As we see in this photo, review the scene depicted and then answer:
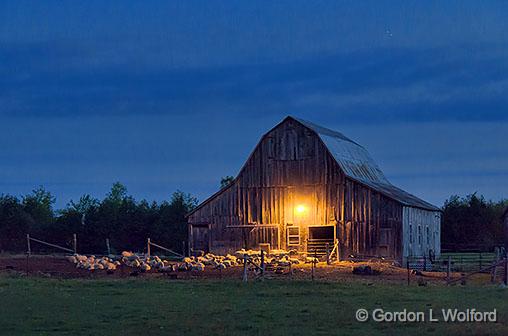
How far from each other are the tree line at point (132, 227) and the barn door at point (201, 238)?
17.9 m

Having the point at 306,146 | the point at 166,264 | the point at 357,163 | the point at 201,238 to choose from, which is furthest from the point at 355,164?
the point at 166,264

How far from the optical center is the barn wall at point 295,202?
50719 mm

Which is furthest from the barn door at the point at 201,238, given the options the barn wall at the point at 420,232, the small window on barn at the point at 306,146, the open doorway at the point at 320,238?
the barn wall at the point at 420,232

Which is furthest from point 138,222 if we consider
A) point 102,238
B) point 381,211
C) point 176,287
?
point 176,287

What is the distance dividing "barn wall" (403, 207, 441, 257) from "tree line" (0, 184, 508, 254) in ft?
44.9

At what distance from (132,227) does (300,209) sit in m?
28.1

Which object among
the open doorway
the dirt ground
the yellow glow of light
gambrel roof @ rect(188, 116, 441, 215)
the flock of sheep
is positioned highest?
gambrel roof @ rect(188, 116, 441, 215)

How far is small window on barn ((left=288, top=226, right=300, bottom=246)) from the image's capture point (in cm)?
5275

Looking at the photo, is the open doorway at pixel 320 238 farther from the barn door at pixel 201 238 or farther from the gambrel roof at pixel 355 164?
the barn door at pixel 201 238

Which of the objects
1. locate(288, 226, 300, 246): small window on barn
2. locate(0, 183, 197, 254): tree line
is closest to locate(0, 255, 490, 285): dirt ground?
locate(288, 226, 300, 246): small window on barn

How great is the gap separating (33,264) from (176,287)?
13924 millimetres

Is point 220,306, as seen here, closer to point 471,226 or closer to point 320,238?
point 320,238

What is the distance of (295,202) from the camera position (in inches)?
2084

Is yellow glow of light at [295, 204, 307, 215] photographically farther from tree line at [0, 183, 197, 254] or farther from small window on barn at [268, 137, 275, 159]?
tree line at [0, 183, 197, 254]
